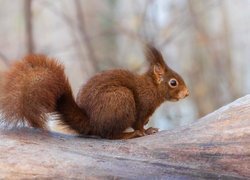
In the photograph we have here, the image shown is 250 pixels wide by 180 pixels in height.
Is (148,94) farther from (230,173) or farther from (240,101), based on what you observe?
(230,173)

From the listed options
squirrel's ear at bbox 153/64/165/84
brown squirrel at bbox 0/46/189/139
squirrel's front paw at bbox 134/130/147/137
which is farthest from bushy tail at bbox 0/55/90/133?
squirrel's ear at bbox 153/64/165/84

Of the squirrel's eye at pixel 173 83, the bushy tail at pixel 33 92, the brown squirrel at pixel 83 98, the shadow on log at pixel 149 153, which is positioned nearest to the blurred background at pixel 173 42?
the squirrel's eye at pixel 173 83

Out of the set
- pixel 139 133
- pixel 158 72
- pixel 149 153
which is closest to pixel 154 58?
pixel 158 72

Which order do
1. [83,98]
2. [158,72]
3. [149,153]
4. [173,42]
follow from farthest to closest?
[173,42] < [158,72] < [83,98] < [149,153]

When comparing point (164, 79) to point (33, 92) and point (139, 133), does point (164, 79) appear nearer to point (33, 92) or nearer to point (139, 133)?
point (139, 133)

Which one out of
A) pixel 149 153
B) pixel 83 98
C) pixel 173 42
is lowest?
pixel 149 153

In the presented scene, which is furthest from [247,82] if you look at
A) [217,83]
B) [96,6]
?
[96,6]
